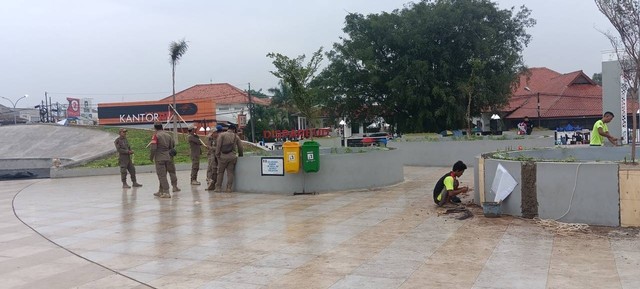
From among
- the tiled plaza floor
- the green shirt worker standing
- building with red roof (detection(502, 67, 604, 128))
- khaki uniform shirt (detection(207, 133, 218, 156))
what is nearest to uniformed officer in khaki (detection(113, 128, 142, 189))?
khaki uniform shirt (detection(207, 133, 218, 156))

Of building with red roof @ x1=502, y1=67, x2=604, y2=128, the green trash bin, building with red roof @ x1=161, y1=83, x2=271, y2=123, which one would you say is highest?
building with red roof @ x1=161, y1=83, x2=271, y2=123

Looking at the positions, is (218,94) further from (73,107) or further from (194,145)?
(194,145)

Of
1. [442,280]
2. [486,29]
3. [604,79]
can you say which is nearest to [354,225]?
[442,280]

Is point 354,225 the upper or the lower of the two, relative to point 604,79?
lower

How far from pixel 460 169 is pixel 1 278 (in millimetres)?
7058

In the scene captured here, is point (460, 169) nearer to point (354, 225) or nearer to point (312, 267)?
point (354, 225)

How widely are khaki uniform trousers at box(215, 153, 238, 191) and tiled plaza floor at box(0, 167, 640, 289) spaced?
187cm

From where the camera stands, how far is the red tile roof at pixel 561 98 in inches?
1649

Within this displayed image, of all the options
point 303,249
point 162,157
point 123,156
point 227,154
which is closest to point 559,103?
point 227,154

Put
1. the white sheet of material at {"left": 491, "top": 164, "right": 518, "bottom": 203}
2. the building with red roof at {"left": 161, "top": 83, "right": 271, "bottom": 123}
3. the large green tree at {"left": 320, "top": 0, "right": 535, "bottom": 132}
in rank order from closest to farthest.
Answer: the white sheet of material at {"left": 491, "top": 164, "right": 518, "bottom": 203}
the large green tree at {"left": 320, "top": 0, "right": 535, "bottom": 132}
the building with red roof at {"left": 161, "top": 83, "right": 271, "bottom": 123}

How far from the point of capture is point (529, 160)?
8359 millimetres

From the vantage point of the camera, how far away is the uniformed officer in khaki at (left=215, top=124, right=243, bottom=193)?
12.8 m

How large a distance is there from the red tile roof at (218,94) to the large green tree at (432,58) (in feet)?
115

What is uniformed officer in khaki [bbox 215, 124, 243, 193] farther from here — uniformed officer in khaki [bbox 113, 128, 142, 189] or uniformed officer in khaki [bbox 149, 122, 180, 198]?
uniformed officer in khaki [bbox 113, 128, 142, 189]
